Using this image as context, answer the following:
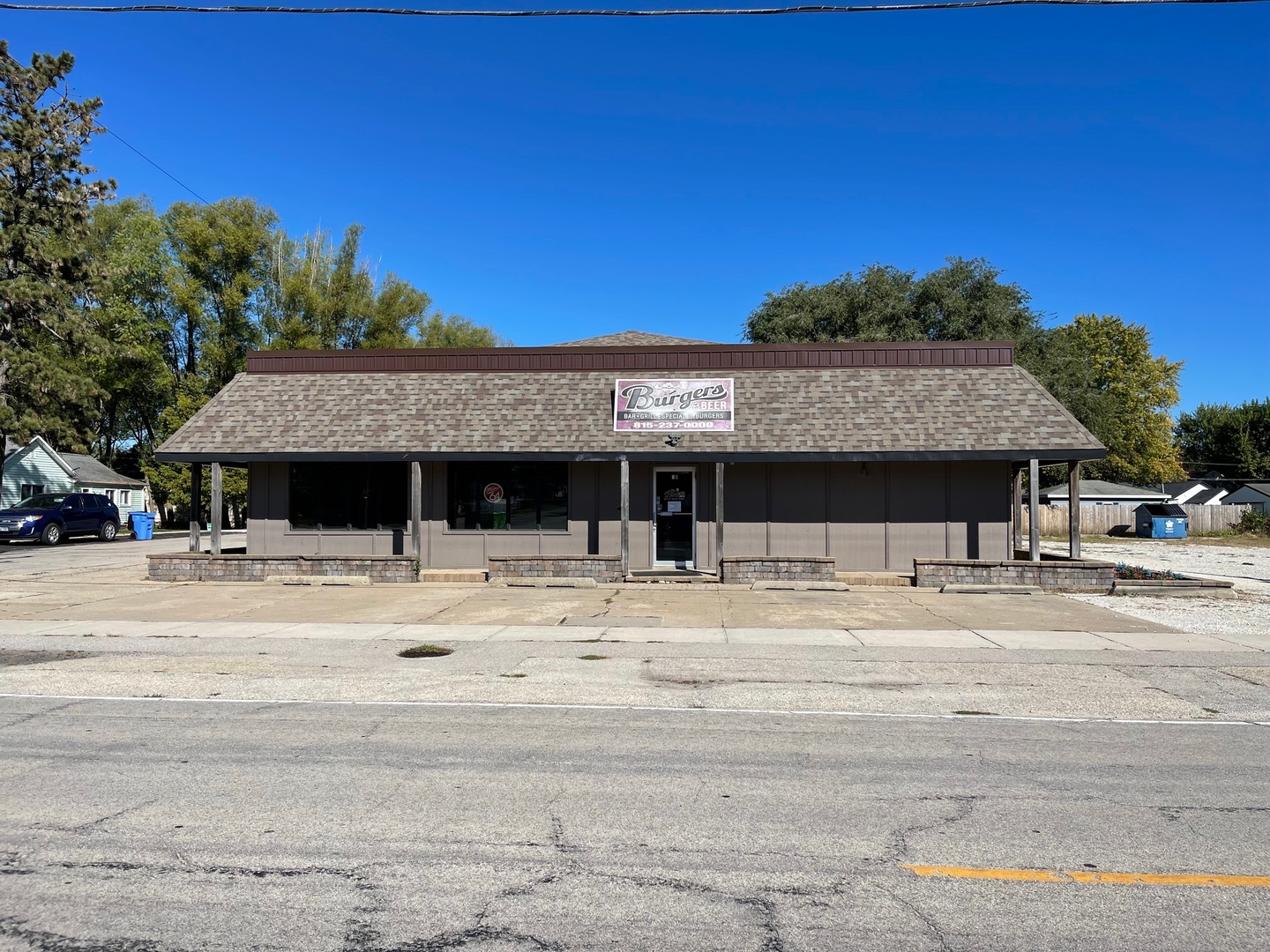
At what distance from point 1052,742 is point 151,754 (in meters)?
6.67

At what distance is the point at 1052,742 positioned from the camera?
21.1ft

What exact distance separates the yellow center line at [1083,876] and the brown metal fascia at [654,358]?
1557 centimetres

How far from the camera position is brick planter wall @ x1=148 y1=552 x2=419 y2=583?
57.9 ft

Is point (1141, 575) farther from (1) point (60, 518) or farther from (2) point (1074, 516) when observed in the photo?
(1) point (60, 518)

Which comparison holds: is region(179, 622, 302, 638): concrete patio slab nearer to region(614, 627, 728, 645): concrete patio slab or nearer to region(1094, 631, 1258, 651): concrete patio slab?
region(614, 627, 728, 645): concrete patio slab

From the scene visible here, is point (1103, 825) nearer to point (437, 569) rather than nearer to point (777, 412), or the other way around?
point (777, 412)

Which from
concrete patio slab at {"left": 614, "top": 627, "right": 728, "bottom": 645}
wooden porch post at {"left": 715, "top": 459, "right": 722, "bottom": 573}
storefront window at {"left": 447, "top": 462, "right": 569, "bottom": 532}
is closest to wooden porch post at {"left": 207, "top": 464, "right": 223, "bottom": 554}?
storefront window at {"left": 447, "top": 462, "right": 569, "bottom": 532}

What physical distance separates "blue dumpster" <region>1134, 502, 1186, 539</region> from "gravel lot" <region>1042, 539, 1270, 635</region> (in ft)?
13.5

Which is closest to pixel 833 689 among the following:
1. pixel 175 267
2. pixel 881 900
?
pixel 881 900

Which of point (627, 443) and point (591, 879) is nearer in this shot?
point (591, 879)

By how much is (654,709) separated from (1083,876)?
3.96 meters

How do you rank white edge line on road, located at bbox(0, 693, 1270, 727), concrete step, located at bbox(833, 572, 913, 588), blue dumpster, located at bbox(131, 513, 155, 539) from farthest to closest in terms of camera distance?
blue dumpster, located at bbox(131, 513, 155, 539) → concrete step, located at bbox(833, 572, 913, 588) → white edge line on road, located at bbox(0, 693, 1270, 727)

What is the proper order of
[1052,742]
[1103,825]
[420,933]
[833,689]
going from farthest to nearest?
1. [833,689]
2. [1052,742]
3. [1103,825]
4. [420,933]

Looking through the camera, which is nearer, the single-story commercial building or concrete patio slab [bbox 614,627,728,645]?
concrete patio slab [bbox 614,627,728,645]
